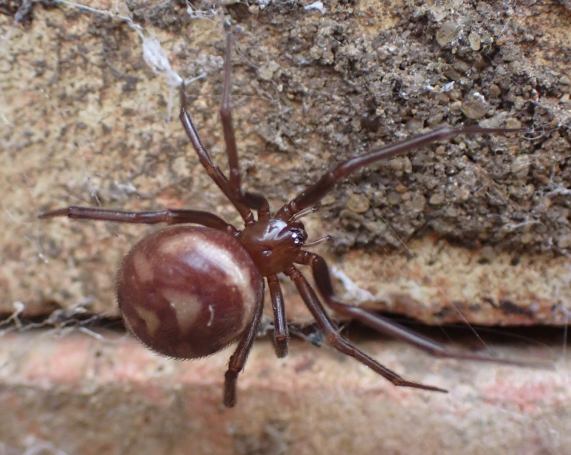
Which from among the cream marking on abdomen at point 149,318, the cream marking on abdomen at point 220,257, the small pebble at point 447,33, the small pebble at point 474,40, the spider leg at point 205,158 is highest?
the small pebble at point 447,33

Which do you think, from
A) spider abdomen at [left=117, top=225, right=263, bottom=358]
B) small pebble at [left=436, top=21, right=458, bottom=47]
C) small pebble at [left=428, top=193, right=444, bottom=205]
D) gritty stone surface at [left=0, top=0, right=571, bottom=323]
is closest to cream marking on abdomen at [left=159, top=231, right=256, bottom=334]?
spider abdomen at [left=117, top=225, right=263, bottom=358]

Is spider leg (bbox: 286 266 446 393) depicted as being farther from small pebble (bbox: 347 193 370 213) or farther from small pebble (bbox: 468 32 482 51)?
small pebble (bbox: 468 32 482 51)

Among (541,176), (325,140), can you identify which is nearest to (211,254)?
(325,140)

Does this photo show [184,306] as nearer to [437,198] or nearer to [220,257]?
[220,257]

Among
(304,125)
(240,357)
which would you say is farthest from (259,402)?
(304,125)

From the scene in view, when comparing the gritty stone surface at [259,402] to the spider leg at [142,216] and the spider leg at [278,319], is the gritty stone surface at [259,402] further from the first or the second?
the spider leg at [142,216]

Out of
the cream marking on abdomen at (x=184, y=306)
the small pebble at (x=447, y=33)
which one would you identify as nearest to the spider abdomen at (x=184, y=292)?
the cream marking on abdomen at (x=184, y=306)

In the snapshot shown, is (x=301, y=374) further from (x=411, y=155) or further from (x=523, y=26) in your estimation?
(x=523, y=26)
